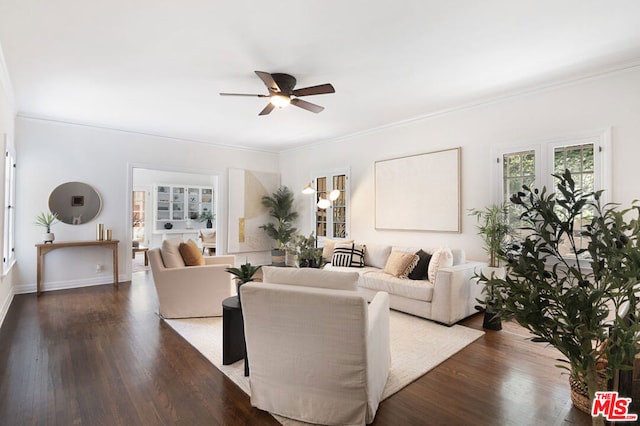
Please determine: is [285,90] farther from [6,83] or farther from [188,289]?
[6,83]

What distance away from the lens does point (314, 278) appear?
6.79ft

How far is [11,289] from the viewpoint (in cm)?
472

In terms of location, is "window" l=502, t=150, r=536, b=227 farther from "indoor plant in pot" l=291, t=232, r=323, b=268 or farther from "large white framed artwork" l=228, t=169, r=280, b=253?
"large white framed artwork" l=228, t=169, r=280, b=253

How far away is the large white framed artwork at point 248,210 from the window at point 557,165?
16.7 ft

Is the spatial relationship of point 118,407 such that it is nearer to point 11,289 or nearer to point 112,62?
point 112,62

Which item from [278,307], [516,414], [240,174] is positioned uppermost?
[240,174]

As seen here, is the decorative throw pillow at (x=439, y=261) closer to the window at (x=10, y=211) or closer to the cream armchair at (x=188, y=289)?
the cream armchair at (x=188, y=289)

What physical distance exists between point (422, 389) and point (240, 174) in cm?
600

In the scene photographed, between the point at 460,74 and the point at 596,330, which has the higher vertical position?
the point at 460,74

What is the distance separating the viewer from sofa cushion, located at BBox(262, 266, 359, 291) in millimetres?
2021

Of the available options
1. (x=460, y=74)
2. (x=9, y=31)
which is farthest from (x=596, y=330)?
(x=9, y=31)

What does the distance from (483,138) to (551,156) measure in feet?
2.82

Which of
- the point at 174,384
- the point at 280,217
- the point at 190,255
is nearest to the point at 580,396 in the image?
the point at 174,384

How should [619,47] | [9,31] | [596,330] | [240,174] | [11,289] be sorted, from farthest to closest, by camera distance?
[240,174] < [11,289] < [619,47] < [9,31] < [596,330]
